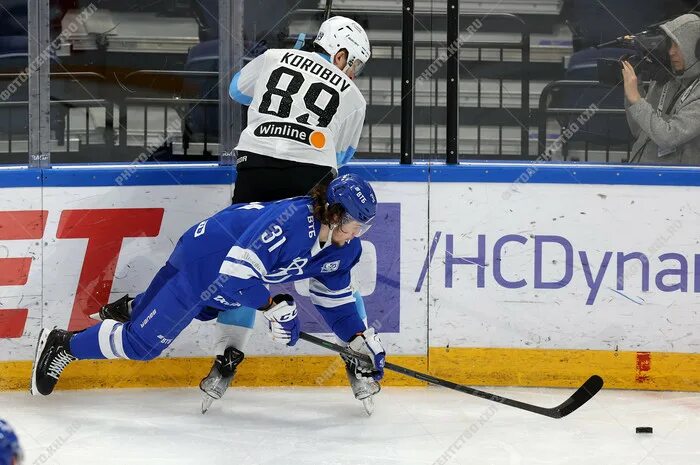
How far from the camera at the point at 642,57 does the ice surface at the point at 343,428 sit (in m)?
1.22

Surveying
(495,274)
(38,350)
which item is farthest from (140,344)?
(495,274)

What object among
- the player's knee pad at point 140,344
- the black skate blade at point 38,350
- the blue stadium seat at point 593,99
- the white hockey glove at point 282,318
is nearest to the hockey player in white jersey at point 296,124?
the player's knee pad at point 140,344

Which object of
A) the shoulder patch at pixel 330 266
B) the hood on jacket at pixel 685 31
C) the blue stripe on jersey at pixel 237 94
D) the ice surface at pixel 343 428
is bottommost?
the ice surface at pixel 343 428

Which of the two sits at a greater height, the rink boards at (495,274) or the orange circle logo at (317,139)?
the orange circle logo at (317,139)

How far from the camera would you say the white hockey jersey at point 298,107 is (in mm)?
3994

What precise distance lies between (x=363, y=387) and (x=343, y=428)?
0.65ft

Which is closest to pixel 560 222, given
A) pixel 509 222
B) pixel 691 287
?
pixel 509 222

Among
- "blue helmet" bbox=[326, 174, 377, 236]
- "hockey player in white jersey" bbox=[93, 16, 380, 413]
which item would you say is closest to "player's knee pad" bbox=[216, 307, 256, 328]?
"hockey player in white jersey" bbox=[93, 16, 380, 413]

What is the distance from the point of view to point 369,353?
391 cm

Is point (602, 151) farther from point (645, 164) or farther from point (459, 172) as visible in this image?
point (459, 172)

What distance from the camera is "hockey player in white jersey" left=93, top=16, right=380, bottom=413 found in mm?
3990

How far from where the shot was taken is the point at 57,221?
13.8 feet

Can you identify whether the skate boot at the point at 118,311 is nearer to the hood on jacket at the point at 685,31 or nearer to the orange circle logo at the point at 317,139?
the orange circle logo at the point at 317,139

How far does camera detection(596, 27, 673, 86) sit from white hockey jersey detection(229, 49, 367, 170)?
1.00m
